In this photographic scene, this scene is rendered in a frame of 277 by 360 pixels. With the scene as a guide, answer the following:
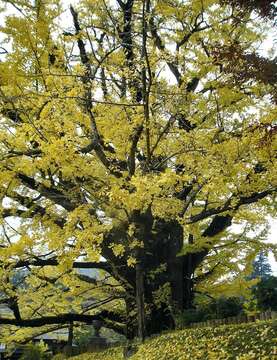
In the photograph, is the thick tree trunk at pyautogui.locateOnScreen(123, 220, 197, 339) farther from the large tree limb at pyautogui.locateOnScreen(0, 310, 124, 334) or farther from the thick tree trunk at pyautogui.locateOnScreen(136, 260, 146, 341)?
the large tree limb at pyautogui.locateOnScreen(0, 310, 124, 334)

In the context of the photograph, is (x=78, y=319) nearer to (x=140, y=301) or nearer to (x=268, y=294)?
(x=140, y=301)

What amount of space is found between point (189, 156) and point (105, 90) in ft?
9.02

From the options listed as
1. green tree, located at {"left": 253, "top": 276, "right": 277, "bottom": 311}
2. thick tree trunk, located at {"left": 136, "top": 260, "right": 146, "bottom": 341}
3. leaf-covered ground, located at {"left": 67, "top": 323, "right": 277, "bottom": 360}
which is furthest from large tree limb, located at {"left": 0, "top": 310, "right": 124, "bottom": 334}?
green tree, located at {"left": 253, "top": 276, "right": 277, "bottom": 311}

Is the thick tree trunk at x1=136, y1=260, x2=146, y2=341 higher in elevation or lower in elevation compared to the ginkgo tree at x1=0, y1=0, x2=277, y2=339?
lower

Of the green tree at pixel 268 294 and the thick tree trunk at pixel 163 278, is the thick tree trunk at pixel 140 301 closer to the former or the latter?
the thick tree trunk at pixel 163 278

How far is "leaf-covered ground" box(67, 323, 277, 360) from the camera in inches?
239

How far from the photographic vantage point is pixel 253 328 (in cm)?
698

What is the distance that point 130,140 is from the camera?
966 centimetres

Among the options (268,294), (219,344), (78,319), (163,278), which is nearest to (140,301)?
(163,278)

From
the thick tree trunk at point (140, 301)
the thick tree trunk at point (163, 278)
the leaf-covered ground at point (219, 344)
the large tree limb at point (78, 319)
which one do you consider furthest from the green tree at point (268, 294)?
the large tree limb at point (78, 319)

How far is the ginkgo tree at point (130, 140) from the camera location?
830 cm

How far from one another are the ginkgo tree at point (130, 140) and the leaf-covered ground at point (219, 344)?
1461mm

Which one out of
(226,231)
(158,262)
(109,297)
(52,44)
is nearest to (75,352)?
(109,297)

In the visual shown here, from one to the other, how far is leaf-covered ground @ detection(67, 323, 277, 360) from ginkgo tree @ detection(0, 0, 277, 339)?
4.79ft
